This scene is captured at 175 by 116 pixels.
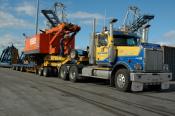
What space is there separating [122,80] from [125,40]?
2669 mm

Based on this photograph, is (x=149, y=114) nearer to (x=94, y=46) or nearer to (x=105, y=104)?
(x=105, y=104)

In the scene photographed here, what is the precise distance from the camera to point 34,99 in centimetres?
1134

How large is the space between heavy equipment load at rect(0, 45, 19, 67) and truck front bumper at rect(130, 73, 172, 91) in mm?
30364

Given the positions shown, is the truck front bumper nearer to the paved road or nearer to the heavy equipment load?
the paved road

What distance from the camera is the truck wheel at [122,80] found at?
47.6 feet

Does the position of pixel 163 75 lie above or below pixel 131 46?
below

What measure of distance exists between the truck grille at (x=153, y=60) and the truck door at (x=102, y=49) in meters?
2.55

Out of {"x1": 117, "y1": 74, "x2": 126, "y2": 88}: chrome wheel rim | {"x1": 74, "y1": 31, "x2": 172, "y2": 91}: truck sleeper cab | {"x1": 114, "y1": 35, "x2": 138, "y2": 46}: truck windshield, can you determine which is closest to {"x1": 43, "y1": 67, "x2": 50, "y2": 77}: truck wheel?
{"x1": 74, "y1": 31, "x2": 172, "y2": 91}: truck sleeper cab

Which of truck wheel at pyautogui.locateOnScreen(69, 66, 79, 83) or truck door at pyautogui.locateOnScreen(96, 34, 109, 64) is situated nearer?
truck door at pyautogui.locateOnScreen(96, 34, 109, 64)

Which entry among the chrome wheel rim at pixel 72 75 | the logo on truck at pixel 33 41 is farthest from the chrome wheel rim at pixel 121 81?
the logo on truck at pixel 33 41

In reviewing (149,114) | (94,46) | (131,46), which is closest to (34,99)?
(149,114)

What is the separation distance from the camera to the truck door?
660 inches

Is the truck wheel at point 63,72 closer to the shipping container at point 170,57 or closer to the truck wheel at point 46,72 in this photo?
the truck wheel at point 46,72

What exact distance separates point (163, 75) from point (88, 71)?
464 centimetres
